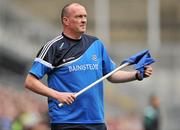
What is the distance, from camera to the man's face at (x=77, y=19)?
31.4 ft

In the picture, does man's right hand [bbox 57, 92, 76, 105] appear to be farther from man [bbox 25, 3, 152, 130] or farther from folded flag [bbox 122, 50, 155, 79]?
folded flag [bbox 122, 50, 155, 79]

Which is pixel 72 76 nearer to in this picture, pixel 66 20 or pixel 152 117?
pixel 66 20

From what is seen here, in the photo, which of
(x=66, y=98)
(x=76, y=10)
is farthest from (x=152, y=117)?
(x=66, y=98)

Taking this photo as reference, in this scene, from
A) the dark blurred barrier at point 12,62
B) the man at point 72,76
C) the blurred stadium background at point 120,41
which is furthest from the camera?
the dark blurred barrier at point 12,62

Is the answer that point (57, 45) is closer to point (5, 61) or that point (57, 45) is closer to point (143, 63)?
point (143, 63)

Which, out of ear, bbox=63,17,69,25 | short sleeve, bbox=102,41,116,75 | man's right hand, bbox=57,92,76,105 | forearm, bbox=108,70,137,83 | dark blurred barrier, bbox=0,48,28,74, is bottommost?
dark blurred barrier, bbox=0,48,28,74

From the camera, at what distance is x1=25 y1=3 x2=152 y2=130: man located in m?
9.44

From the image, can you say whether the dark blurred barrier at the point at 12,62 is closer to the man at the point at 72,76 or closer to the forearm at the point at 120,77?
the forearm at the point at 120,77

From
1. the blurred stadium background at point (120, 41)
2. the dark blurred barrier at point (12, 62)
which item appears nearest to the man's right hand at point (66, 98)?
the blurred stadium background at point (120, 41)

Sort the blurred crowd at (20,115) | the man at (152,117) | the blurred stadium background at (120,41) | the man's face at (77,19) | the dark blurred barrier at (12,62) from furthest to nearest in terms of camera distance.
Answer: the dark blurred barrier at (12,62), the blurred stadium background at (120,41), the man at (152,117), the blurred crowd at (20,115), the man's face at (77,19)

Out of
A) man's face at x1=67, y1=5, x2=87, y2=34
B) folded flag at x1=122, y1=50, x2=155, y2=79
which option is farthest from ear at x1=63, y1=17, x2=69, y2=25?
folded flag at x1=122, y1=50, x2=155, y2=79

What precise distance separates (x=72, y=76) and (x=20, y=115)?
8.53 meters

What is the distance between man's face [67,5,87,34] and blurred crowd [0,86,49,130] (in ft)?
20.6

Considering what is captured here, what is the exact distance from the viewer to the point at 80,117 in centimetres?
947
